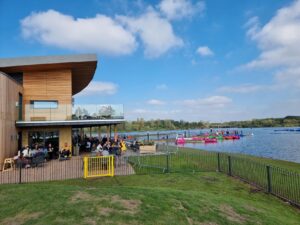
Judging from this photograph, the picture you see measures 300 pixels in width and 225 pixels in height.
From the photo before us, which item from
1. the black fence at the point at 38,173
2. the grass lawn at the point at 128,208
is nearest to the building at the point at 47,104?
the black fence at the point at 38,173

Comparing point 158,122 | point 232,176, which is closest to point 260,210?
point 232,176

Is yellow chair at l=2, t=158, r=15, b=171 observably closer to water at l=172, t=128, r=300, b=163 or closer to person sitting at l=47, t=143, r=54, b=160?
person sitting at l=47, t=143, r=54, b=160

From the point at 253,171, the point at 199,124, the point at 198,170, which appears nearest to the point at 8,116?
the point at 198,170

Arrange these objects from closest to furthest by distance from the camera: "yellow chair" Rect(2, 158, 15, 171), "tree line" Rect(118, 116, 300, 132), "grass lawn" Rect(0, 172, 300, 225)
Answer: "grass lawn" Rect(0, 172, 300, 225) < "yellow chair" Rect(2, 158, 15, 171) < "tree line" Rect(118, 116, 300, 132)

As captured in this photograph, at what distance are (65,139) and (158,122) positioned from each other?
134 meters

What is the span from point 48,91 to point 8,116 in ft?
15.5

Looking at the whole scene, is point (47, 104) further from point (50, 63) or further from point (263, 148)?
point (263, 148)

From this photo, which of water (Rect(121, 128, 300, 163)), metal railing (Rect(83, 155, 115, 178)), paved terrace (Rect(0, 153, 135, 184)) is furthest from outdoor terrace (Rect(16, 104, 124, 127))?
water (Rect(121, 128, 300, 163))

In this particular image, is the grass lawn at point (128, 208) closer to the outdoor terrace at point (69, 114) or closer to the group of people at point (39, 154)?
the group of people at point (39, 154)

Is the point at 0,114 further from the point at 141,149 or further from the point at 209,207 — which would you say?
the point at 209,207

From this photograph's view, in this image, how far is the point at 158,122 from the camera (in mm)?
154500

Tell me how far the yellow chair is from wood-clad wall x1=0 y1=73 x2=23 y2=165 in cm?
29

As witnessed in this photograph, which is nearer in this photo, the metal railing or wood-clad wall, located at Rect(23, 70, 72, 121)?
the metal railing

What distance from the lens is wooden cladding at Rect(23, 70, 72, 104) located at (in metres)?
A: 20.6
